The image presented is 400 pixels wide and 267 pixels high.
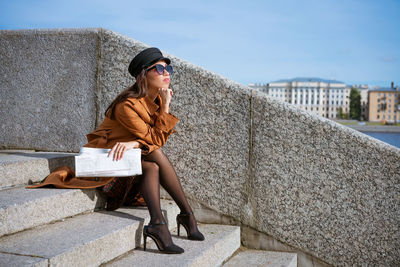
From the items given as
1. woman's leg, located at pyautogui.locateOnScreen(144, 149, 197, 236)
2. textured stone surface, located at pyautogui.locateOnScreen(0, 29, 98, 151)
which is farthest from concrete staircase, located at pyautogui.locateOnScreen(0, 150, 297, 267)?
textured stone surface, located at pyautogui.locateOnScreen(0, 29, 98, 151)

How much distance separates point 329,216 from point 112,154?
1832 mm

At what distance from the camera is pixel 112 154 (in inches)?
111

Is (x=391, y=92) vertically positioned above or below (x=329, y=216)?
above

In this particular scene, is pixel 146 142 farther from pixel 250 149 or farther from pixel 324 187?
pixel 324 187

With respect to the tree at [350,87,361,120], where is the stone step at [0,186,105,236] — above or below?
below

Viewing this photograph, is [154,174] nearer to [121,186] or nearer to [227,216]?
[121,186]

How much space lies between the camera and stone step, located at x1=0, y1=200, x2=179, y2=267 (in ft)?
6.67

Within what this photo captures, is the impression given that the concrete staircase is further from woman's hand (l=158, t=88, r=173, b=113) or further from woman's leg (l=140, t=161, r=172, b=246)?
woman's hand (l=158, t=88, r=173, b=113)

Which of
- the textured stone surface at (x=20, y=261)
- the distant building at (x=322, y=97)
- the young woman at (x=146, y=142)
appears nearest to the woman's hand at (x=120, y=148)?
the young woman at (x=146, y=142)

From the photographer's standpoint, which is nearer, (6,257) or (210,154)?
(6,257)

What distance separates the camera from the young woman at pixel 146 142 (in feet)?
9.14

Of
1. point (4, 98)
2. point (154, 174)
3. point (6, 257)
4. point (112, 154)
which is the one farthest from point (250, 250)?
point (4, 98)

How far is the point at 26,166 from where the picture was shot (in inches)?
123

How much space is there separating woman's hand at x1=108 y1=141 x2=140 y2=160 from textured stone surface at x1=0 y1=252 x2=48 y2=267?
3.24 feet
